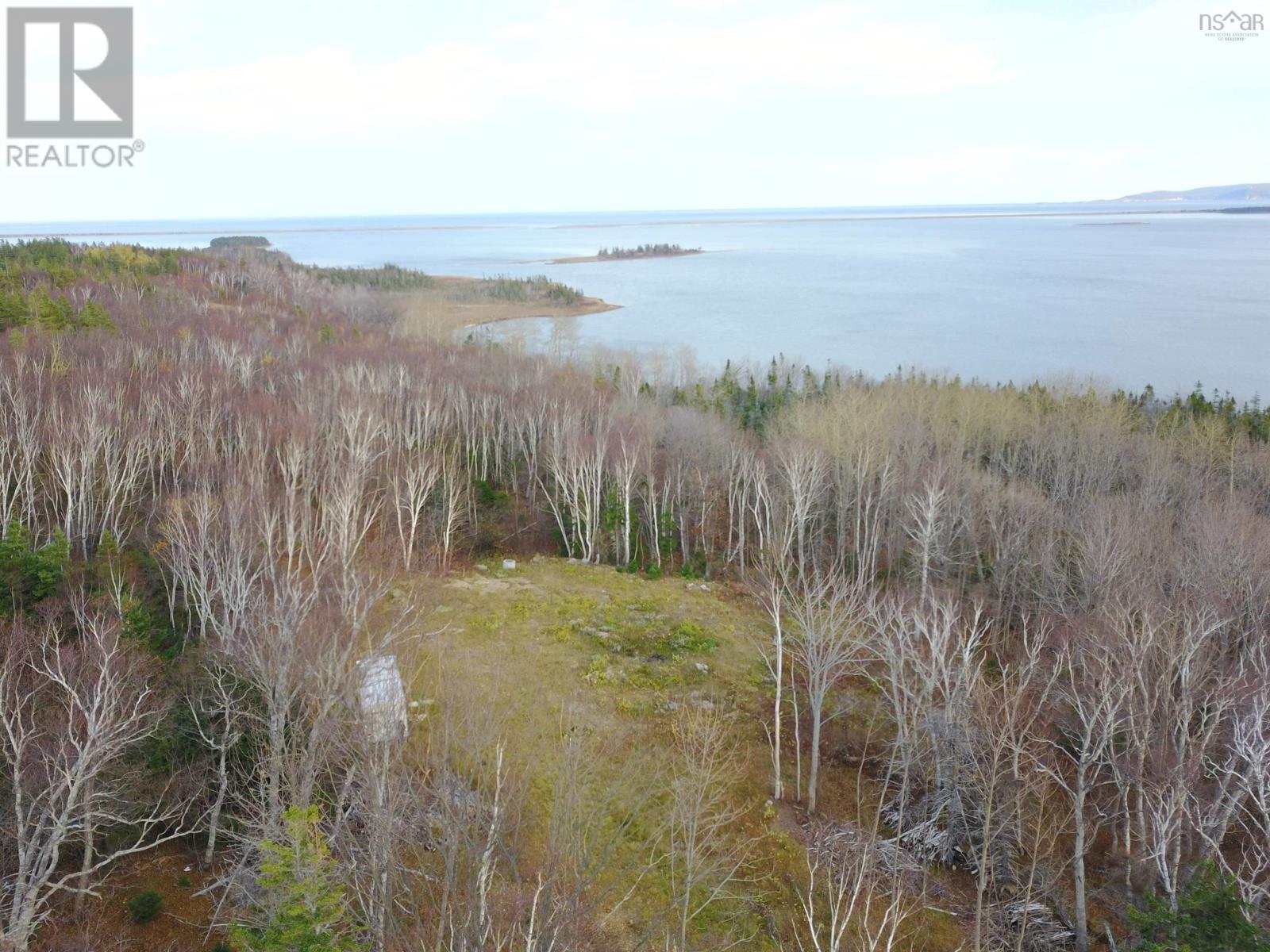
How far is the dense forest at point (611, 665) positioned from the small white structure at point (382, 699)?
0.62 feet

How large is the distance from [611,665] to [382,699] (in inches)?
377

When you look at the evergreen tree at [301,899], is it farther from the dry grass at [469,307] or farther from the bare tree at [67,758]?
Answer: the dry grass at [469,307]

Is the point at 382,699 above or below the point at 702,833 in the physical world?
above

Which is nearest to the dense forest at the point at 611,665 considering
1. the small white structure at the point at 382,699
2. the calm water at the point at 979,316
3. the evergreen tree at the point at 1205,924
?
the evergreen tree at the point at 1205,924

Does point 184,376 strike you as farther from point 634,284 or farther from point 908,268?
point 908,268

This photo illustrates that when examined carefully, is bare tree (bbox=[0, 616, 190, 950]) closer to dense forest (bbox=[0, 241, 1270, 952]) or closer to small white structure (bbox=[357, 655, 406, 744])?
dense forest (bbox=[0, 241, 1270, 952])

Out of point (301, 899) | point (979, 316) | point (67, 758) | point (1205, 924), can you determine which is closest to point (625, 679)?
point (301, 899)

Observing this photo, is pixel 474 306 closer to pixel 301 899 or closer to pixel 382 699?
pixel 382 699

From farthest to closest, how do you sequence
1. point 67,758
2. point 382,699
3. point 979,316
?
1. point 979,316
2. point 382,699
3. point 67,758

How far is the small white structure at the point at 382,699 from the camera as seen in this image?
13.1 m

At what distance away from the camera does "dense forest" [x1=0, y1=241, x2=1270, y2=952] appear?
12992 mm

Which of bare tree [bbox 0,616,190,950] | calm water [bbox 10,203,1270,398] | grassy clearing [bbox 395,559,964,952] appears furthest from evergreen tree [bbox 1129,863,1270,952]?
calm water [bbox 10,203,1270,398]

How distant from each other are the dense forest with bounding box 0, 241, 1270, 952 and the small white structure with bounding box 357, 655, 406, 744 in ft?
0.62

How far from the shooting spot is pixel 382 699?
52.2 ft
